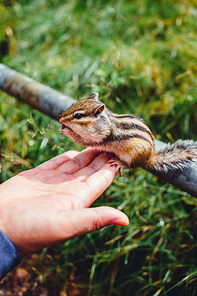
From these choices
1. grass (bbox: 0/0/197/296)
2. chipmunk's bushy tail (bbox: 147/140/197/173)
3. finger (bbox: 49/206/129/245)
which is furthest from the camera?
grass (bbox: 0/0/197/296)

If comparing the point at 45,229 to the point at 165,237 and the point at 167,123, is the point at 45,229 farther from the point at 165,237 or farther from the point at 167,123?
the point at 167,123

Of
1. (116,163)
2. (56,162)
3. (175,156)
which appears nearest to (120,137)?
(116,163)

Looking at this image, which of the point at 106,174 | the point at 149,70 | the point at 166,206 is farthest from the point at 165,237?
the point at 149,70

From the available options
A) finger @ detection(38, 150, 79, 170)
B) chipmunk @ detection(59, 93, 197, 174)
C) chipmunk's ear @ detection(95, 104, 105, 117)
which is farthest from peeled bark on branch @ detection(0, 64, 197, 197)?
finger @ detection(38, 150, 79, 170)

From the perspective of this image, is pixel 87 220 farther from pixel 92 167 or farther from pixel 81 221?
pixel 92 167

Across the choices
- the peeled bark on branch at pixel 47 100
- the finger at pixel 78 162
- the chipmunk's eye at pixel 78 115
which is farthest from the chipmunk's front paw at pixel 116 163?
the chipmunk's eye at pixel 78 115

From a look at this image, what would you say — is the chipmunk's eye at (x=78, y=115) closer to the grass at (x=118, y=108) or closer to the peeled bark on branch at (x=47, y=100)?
the peeled bark on branch at (x=47, y=100)

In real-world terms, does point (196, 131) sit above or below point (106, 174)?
below

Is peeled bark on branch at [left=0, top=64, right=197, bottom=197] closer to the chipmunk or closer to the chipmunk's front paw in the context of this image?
the chipmunk
